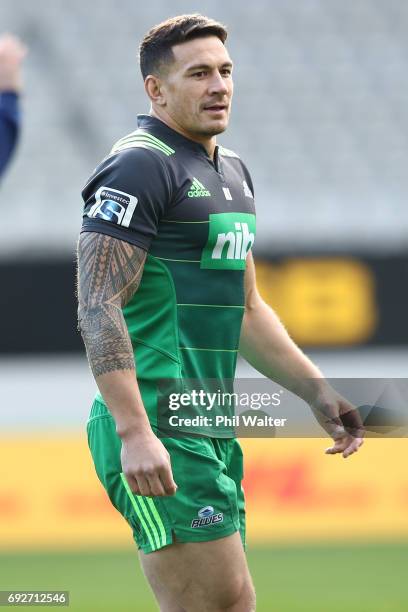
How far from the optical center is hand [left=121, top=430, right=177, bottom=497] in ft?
9.91

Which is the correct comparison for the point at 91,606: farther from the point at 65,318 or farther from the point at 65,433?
the point at 65,318

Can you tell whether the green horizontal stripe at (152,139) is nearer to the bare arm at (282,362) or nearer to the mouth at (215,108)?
the mouth at (215,108)

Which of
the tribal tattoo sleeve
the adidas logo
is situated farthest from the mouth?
the tribal tattoo sleeve

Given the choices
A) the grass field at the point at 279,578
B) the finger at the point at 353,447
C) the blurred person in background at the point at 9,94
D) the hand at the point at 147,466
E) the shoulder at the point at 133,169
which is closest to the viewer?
the hand at the point at 147,466

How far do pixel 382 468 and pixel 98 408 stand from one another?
511 cm

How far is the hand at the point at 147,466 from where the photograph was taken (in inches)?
119

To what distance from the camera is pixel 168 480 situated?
304 cm

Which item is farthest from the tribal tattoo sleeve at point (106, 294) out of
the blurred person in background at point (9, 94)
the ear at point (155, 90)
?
the blurred person in background at point (9, 94)

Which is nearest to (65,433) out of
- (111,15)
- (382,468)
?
(382,468)

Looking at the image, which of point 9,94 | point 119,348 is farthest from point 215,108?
point 9,94

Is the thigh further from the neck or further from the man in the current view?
the neck

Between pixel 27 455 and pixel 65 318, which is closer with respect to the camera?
pixel 27 455

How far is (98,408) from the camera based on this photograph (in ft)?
11.3

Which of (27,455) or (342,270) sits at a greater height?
(342,270)
